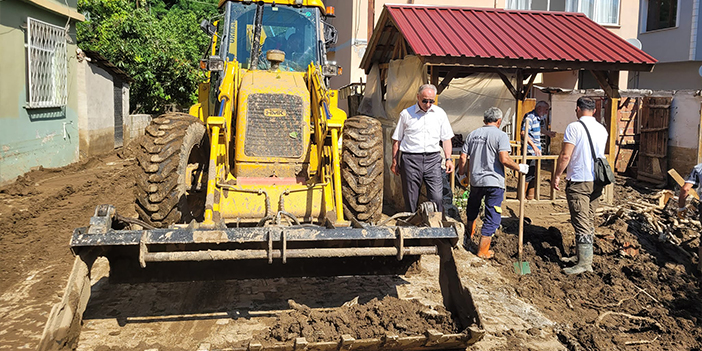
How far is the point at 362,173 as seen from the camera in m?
6.26

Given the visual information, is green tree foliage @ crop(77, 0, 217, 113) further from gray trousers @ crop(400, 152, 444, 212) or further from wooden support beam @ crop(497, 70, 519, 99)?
gray trousers @ crop(400, 152, 444, 212)

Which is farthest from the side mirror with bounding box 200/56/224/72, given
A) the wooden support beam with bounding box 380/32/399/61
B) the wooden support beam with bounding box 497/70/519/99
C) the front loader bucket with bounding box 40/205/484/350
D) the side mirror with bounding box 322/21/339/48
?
the wooden support beam with bounding box 380/32/399/61

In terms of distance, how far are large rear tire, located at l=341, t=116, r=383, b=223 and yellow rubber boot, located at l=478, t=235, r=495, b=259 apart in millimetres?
1474

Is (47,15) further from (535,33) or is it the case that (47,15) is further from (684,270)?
(684,270)

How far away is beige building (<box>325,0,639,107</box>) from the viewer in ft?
61.0

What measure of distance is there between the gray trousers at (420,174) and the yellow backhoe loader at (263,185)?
34.7 inches

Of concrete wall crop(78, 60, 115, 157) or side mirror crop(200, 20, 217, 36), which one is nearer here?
side mirror crop(200, 20, 217, 36)

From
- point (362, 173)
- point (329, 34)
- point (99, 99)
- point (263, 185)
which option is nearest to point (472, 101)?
point (329, 34)

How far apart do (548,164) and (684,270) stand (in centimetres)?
848

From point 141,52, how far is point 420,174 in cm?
1455

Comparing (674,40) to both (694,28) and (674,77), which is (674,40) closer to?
(694,28)

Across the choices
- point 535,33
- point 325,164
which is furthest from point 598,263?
point 535,33

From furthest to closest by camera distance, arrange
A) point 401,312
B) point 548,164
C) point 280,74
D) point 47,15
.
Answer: point 548,164 < point 47,15 < point 280,74 < point 401,312

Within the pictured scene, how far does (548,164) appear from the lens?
15.3 metres
